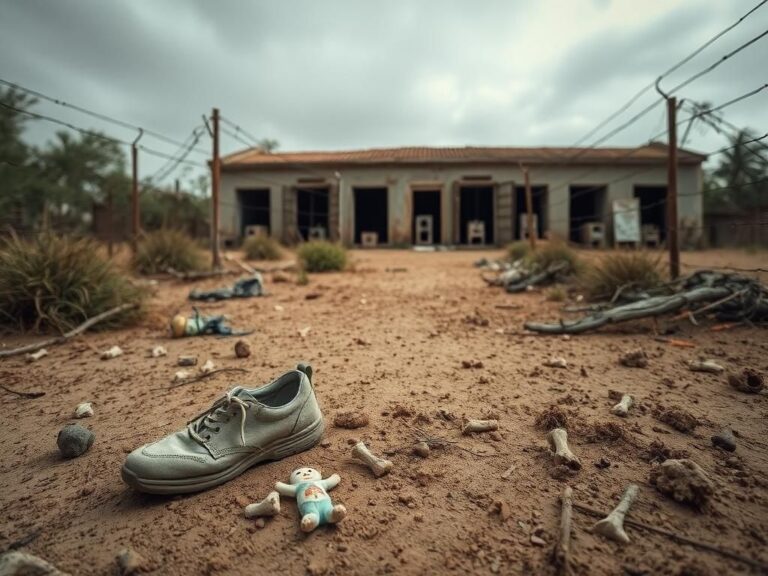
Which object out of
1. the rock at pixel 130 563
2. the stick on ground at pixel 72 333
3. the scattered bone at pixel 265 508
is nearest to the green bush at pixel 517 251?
the stick on ground at pixel 72 333

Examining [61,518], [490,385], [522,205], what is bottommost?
[61,518]

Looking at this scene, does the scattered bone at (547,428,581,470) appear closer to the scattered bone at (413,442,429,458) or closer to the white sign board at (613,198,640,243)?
the scattered bone at (413,442,429,458)

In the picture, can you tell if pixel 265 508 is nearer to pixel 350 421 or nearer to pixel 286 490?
pixel 286 490

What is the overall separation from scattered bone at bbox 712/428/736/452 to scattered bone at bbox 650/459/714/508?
1.05ft

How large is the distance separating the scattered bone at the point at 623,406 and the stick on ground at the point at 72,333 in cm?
325

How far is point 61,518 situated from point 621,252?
452 cm

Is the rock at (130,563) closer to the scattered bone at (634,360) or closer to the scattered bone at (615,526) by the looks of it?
the scattered bone at (615,526)

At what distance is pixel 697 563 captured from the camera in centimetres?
87

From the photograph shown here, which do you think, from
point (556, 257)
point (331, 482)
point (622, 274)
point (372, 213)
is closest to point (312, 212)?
point (372, 213)

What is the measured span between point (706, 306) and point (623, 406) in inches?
72.3

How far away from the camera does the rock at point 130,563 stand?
0.89 metres

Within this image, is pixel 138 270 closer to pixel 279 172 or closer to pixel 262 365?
pixel 262 365

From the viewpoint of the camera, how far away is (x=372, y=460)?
4.13 feet

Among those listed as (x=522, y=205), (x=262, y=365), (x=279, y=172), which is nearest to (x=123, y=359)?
(x=262, y=365)
